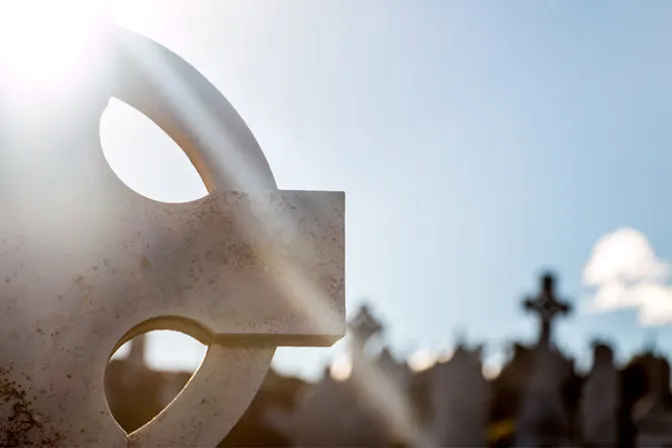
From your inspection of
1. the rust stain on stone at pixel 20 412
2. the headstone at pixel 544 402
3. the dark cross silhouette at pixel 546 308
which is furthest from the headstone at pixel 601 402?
the rust stain on stone at pixel 20 412

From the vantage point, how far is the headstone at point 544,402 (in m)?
13.3

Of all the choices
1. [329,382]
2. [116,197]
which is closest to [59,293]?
[116,197]

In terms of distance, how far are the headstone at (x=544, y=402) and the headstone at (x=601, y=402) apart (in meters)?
0.37

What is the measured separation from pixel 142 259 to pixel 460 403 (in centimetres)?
1095

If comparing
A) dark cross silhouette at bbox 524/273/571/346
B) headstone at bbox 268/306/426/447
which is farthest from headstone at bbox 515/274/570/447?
headstone at bbox 268/306/426/447

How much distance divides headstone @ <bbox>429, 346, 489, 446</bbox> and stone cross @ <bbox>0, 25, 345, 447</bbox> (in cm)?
1058

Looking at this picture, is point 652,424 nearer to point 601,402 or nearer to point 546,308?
point 601,402

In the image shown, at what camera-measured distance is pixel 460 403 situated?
13.1 metres

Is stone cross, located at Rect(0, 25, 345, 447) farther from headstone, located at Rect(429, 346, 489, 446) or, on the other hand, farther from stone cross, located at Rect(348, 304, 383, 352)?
headstone, located at Rect(429, 346, 489, 446)

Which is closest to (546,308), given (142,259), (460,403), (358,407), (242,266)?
(460,403)

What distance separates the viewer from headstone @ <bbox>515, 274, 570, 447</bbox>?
13.3m

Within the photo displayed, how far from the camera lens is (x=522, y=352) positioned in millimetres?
30359

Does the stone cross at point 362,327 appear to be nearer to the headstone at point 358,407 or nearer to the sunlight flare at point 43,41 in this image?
the headstone at point 358,407

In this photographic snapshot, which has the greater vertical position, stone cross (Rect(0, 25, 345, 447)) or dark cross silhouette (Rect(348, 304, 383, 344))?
dark cross silhouette (Rect(348, 304, 383, 344))
